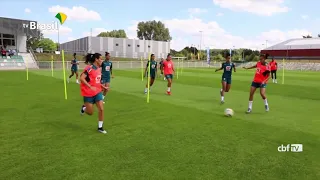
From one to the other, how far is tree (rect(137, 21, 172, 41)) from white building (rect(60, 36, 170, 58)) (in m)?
22.7

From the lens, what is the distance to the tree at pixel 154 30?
119000mm

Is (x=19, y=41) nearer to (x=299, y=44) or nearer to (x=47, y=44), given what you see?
(x=47, y=44)

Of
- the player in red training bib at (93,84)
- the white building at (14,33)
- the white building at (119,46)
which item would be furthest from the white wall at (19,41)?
the player in red training bib at (93,84)

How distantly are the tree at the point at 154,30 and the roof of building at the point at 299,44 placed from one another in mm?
46163

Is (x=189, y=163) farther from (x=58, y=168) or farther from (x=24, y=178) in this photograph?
(x=24, y=178)

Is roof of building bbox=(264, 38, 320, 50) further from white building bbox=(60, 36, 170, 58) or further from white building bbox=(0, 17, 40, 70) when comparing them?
white building bbox=(0, 17, 40, 70)

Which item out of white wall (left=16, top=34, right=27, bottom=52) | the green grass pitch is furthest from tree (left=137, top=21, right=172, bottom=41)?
the green grass pitch

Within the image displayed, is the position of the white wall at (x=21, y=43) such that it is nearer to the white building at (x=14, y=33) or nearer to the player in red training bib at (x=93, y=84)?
the white building at (x=14, y=33)

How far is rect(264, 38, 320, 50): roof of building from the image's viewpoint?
3125 inches

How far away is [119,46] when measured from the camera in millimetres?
87875

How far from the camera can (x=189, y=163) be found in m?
5.60

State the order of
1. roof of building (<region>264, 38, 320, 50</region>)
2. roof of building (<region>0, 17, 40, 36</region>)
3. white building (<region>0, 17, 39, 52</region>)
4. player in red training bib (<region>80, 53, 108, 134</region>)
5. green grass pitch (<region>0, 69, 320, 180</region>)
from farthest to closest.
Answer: roof of building (<region>264, 38, 320, 50</region>) < white building (<region>0, 17, 39, 52</region>) < roof of building (<region>0, 17, 40, 36</region>) < player in red training bib (<region>80, 53, 108, 134</region>) < green grass pitch (<region>0, 69, 320, 180</region>)

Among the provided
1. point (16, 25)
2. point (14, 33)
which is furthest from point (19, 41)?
point (16, 25)

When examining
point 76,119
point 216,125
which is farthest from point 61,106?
point 216,125
